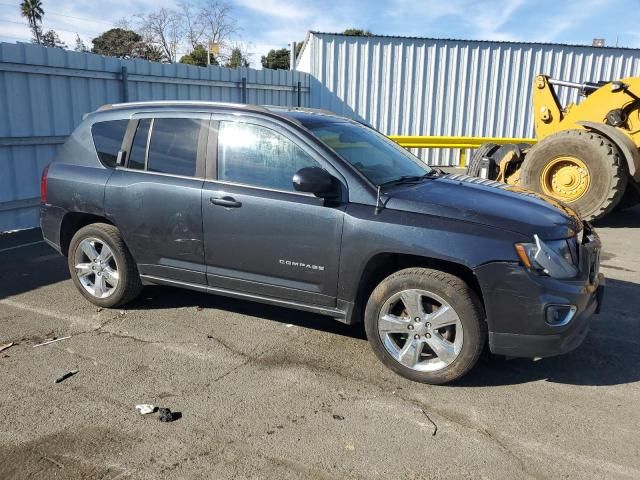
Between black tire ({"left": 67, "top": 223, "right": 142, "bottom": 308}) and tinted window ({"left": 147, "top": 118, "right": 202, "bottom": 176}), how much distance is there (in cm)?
72

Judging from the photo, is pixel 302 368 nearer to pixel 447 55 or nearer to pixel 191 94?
pixel 191 94

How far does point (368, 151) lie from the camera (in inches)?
172

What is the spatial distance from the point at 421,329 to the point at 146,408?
1.80 metres

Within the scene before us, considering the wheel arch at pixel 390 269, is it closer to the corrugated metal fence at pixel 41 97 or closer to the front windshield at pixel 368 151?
the front windshield at pixel 368 151

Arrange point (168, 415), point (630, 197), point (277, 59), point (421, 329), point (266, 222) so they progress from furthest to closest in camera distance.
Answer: point (277, 59), point (630, 197), point (266, 222), point (421, 329), point (168, 415)

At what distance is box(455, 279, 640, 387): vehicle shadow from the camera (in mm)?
3754

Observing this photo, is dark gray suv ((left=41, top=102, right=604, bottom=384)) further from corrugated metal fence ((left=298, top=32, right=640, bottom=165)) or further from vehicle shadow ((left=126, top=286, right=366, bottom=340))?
corrugated metal fence ((left=298, top=32, right=640, bottom=165))

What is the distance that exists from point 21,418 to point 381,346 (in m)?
2.26

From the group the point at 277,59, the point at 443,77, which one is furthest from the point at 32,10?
the point at 443,77

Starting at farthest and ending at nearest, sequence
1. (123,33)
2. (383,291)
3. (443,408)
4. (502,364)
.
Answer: (123,33) < (502,364) < (383,291) < (443,408)

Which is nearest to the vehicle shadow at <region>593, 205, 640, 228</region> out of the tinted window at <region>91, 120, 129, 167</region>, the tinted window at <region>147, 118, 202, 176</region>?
the tinted window at <region>147, 118, 202, 176</region>

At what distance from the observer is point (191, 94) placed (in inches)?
453

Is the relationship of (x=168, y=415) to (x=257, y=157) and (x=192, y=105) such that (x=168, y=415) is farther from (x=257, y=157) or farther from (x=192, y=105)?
(x=192, y=105)

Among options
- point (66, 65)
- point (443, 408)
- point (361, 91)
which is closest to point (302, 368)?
point (443, 408)
